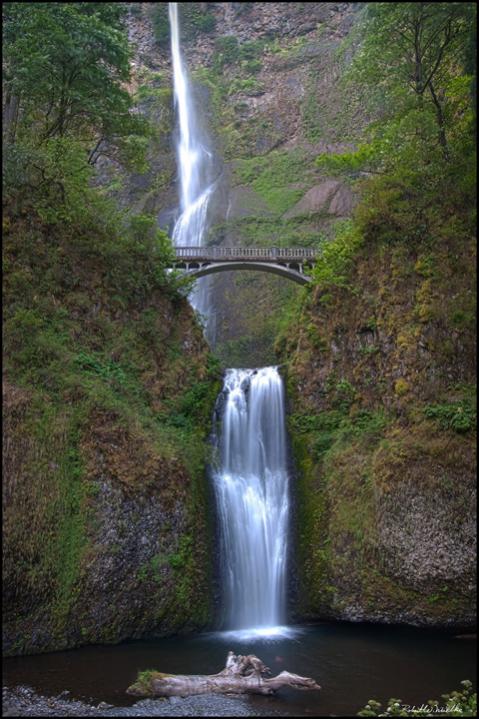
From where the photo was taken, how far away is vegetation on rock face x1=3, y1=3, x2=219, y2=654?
1316cm

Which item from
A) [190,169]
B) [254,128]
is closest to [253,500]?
[190,169]

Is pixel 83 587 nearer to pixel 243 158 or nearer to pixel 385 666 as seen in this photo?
pixel 385 666

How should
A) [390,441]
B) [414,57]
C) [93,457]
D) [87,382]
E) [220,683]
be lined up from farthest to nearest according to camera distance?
1. [414,57]
2. [390,441]
3. [87,382]
4. [93,457]
5. [220,683]

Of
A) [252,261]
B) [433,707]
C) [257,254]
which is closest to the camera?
[433,707]

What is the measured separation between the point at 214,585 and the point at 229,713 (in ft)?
20.2

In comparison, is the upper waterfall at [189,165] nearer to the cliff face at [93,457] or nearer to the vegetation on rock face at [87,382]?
the vegetation on rock face at [87,382]

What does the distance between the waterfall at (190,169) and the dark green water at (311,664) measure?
73.8ft

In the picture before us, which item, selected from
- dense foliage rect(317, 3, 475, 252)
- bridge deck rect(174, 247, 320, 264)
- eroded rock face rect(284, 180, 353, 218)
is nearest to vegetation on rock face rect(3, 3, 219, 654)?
bridge deck rect(174, 247, 320, 264)

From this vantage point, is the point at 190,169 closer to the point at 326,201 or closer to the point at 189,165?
the point at 189,165

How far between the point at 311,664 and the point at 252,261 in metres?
20.1

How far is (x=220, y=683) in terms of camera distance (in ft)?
34.4

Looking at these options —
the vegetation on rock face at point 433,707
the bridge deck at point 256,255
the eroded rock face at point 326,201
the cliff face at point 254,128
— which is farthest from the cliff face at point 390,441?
the eroded rock face at point 326,201

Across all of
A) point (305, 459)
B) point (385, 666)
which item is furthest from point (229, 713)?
point (305, 459)

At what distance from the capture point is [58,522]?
43.9 feet
